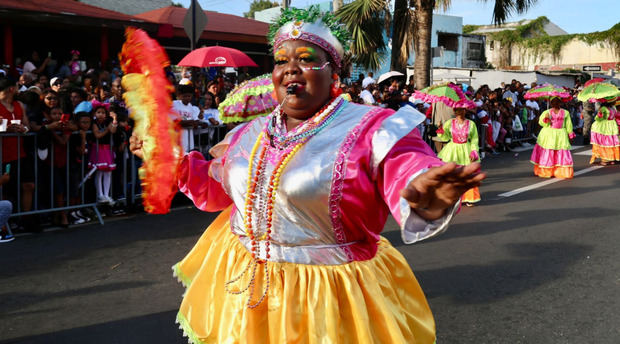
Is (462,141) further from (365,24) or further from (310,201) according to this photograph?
(365,24)

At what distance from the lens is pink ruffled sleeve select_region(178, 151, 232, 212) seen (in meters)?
2.85

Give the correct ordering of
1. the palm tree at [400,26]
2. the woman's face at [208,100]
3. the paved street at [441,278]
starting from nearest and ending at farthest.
Result: the paved street at [441,278] → the woman's face at [208,100] → the palm tree at [400,26]

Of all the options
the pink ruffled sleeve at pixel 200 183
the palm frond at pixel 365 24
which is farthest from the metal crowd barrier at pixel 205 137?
the palm frond at pixel 365 24

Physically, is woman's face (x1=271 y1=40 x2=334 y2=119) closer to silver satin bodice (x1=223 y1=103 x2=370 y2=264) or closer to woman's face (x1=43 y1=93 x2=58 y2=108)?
silver satin bodice (x1=223 y1=103 x2=370 y2=264)

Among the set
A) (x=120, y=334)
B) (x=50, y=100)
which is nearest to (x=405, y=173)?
(x=120, y=334)

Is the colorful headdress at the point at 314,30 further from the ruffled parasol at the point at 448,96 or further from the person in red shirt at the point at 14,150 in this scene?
the ruffled parasol at the point at 448,96

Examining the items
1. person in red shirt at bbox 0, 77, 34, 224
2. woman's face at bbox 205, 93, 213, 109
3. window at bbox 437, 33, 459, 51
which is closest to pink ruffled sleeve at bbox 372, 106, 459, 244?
person in red shirt at bbox 0, 77, 34, 224

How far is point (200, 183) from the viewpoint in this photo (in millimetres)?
2887

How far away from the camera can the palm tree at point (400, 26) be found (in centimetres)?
1548

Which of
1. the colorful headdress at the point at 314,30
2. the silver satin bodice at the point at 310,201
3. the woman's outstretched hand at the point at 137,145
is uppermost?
the colorful headdress at the point at 314,30

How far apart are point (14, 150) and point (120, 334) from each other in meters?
3.77

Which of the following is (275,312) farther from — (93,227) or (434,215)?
(93,227)

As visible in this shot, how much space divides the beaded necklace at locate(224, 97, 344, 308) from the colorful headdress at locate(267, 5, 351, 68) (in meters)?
0.25

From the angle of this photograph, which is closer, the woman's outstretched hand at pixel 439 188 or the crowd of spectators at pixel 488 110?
the woman's outstretched hand at pixel 439 188
